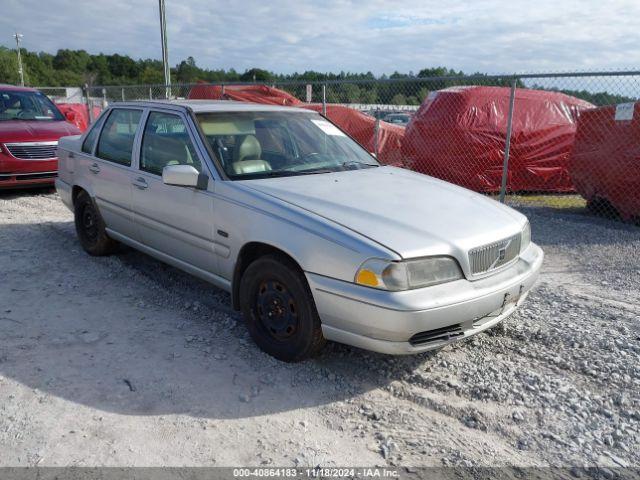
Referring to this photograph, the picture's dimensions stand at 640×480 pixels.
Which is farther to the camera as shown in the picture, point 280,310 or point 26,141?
point 26,141

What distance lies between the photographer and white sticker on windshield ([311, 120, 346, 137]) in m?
4.82

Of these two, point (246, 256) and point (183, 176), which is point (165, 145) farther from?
point (246, 256)

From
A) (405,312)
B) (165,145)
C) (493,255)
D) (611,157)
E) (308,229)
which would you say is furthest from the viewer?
(611,157)

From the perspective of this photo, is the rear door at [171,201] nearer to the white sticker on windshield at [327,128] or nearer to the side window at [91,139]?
the side window at [91,139]

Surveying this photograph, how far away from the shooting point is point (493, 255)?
131 inches

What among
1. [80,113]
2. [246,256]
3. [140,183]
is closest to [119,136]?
[140,183]

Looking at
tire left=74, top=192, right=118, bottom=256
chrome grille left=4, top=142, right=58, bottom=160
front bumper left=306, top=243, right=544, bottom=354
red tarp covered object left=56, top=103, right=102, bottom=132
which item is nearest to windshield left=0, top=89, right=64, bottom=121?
chrome grille left=4, top=142, right=58, bottom=160

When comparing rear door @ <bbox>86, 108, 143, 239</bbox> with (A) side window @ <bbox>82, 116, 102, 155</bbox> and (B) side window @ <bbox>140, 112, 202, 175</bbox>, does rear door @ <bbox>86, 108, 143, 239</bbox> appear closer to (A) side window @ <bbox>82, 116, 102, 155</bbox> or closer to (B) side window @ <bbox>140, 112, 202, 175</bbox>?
(A) side window @ <bbox>82, 116, 102, 155</bbox>

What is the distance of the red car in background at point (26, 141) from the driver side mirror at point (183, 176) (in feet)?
20.2

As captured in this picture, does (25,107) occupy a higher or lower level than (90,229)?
higher

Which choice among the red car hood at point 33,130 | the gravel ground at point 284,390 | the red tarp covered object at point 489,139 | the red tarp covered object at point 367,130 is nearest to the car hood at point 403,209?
the gravel ground at point 284,390

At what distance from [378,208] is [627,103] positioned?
5.90 m

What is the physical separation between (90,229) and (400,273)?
4.05 meters

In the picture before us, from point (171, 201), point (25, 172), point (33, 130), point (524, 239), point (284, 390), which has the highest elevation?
point (33, 130)
